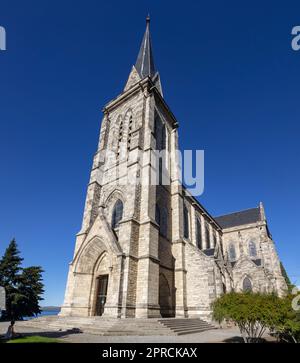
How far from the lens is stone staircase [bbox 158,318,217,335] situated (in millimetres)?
11981

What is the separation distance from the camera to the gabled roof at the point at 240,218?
125 feet

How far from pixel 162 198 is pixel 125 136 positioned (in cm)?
753

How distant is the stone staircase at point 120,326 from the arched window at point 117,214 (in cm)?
706

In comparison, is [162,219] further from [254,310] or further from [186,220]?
[254,310]

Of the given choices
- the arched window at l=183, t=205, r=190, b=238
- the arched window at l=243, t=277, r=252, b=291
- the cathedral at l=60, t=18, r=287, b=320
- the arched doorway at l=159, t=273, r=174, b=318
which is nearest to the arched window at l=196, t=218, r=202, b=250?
the cathedral at l=60, t=18, r=287, b=320

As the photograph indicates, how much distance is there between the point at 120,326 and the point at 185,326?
434cm

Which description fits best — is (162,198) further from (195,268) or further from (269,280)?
(269,280)

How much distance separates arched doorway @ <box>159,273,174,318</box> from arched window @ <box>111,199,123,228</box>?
5249 mm

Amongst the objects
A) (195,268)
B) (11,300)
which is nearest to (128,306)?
(195,268)

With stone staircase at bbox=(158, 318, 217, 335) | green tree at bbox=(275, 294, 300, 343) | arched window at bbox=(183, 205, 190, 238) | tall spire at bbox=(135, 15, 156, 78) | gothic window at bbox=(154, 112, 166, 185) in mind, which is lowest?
stone staircase at bbox=(158, 318, 217, 335)

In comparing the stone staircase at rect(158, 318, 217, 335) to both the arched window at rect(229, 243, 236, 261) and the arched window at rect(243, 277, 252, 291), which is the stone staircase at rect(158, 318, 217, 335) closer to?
the arched window at rect(243, 277, 252, 291)

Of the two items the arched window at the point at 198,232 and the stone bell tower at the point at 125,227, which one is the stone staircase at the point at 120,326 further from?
the arched window at the point at 198,232

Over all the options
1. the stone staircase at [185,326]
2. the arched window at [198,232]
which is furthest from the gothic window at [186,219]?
the stone staircase at [185,326]
